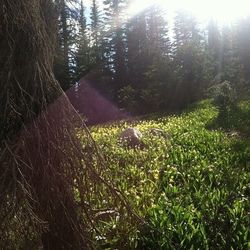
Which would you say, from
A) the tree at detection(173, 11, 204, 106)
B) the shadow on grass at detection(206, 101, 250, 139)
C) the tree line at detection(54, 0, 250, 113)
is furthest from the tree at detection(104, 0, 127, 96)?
the shadow on grass at detection(206, 101, 250, 139)

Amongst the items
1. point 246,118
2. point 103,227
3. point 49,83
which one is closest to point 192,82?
point 246,118

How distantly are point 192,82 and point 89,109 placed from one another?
25.3ft

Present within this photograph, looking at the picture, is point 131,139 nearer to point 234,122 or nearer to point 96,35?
point 234,122

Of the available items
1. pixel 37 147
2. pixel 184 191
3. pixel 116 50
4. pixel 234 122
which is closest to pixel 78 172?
pixel 37 147

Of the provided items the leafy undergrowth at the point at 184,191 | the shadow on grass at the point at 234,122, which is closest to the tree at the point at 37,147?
the leafy undergrowth at the point at 184,191

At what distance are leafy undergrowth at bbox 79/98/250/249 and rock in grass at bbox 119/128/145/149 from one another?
0.76ft

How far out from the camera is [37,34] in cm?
402

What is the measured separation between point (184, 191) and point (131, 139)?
6441 mm

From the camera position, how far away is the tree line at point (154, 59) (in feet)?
108

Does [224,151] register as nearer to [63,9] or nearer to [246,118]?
[246,118]

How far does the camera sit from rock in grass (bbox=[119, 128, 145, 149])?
14.9 meters

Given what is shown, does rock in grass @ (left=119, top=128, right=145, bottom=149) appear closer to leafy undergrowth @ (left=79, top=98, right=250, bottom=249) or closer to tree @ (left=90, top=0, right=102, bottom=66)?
leafy undergrowth @ (left=79, top=98, right=250, bottom=249)

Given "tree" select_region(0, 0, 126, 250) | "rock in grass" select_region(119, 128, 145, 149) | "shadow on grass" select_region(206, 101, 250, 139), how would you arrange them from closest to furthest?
"tree" select_region(0, 0, 126, 250)
"rock in grass" select_region(119, 128, 145, 149)
"shadow on grass" select_region(206, 101, 250, 139)

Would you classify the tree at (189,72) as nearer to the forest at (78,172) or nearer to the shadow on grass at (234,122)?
the shadow on grass at (234,122)
